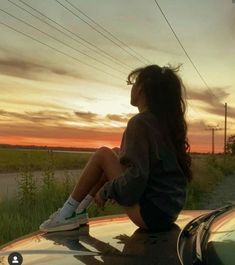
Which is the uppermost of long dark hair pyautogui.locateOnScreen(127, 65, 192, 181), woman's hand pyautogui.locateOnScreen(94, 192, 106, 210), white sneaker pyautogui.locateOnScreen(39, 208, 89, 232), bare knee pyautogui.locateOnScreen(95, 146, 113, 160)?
long dark hair pyautogui.locateOnScreen(127, 65, 192, 181)

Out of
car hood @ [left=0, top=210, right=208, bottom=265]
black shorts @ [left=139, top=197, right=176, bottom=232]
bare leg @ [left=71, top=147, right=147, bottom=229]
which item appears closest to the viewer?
car hood @ [left=0, top=210, right=208, bottom=265]

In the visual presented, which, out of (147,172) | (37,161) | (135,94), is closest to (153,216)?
Answer: (147,172)

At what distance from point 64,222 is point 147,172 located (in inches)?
25.0

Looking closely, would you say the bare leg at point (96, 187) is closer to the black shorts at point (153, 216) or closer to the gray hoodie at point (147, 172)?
the gray hoodie at point (147, 172)

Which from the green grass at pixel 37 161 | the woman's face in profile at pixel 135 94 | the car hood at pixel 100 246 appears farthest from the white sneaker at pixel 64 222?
the green grass at pixel 37 161

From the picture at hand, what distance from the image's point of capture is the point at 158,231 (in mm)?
2650

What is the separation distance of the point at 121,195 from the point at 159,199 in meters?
0.31

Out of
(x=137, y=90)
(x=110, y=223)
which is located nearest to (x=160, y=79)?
(x=137, y=90)

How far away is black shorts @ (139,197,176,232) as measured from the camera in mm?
2979

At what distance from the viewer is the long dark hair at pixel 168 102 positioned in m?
3.48

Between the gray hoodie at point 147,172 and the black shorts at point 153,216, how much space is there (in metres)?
0.04

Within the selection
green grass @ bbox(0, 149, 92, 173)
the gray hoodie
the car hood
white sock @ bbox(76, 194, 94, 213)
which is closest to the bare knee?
the gray hoodie

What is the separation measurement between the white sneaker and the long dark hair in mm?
750

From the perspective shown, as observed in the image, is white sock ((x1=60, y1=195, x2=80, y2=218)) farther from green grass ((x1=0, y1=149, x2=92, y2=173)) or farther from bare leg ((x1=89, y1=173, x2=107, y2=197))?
green grass ((x1=0, y1=149, x2=92, y2=173))
